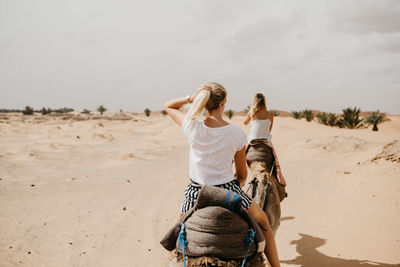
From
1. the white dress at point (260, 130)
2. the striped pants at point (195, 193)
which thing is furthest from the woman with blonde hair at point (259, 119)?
the striped pants at point (195, 193)

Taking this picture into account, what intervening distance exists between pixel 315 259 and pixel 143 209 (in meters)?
4.45

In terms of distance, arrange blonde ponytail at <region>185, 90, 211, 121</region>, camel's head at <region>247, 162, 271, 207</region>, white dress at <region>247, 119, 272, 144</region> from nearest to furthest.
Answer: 1. blonde ponytail at <region>185, 90, 211, 121</region>
2. camel's head at <region>247, 162, 271, 207</region>
3. white dress at <region>247, 119, 272, 144</region>

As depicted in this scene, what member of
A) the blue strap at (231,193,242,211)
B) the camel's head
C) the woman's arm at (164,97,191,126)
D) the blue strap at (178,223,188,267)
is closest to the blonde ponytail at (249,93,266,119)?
the camel's head

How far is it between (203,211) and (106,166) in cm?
1131

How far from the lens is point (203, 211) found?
2232 mm

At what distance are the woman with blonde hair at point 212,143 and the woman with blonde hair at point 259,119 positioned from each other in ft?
9.01

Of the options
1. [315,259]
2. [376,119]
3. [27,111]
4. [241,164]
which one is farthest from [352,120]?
[27,111]

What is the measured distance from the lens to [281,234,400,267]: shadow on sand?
16.0ft

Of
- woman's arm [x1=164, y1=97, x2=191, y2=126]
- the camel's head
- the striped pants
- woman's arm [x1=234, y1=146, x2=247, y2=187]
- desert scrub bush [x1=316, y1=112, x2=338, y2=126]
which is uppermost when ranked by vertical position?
woman's arm [x1=164, y1=97, x2=191, y2=126]

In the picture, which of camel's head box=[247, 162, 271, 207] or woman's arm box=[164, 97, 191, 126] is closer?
woman's arm box=[164, 97, 191, 126]

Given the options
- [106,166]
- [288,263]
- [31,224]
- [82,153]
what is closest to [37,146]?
[82,153]

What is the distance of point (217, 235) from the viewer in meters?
2.14

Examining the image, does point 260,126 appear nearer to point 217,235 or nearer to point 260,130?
point 260,130

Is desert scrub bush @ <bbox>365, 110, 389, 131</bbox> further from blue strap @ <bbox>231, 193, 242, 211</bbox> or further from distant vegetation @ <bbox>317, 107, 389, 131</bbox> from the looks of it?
blue strap @ <bbox>231, 193, 242, 211</bbox>
